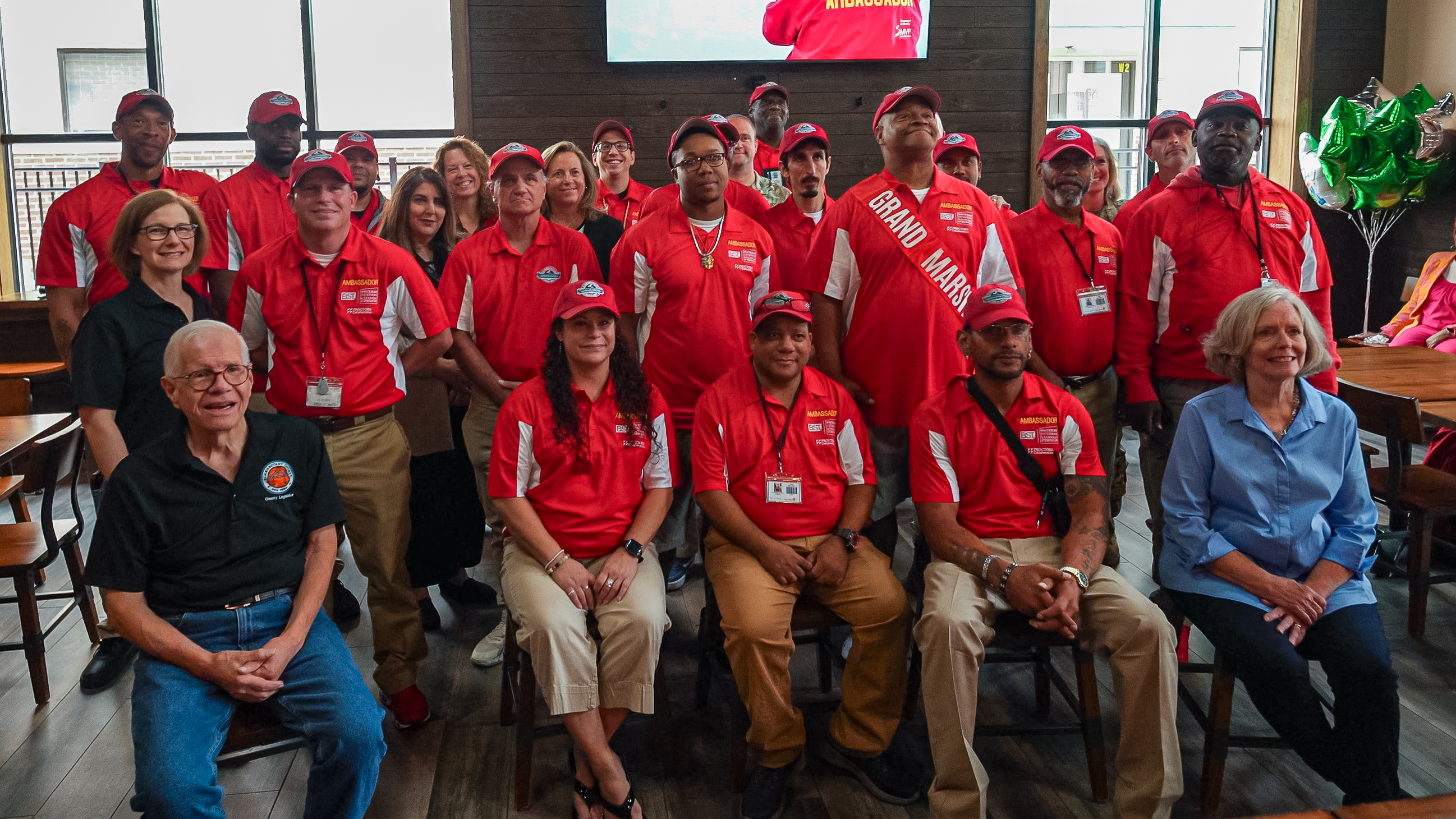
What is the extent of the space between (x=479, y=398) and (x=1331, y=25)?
689cm

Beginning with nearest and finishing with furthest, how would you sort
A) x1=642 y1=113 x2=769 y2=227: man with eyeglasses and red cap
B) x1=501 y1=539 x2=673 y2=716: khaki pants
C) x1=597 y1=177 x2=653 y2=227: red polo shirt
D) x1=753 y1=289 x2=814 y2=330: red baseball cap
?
x1=501 y1=539 x2=673 y2=716: khaki pants → x1=753 y1=289 x2=814 y2=330: red baseball cap → x1=642 y1=113 x2=769 y2=227: man with eyeglasses and red cap → x1=597 y1=177 x2=653 y2=227: red polo shirt

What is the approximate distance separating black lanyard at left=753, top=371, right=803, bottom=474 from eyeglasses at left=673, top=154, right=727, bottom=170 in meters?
0.76

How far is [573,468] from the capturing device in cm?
250

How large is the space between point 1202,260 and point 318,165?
263 centimetres

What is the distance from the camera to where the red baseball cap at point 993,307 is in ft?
7.90

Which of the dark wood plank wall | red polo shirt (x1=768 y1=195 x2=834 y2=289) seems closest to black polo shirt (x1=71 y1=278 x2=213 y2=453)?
red polo shirt (x1=768 y1=195 x2=834 y2=289)

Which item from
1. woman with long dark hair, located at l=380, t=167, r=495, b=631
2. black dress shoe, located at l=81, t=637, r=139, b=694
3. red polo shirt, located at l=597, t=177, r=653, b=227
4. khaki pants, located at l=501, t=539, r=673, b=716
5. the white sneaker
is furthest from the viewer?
red polo shirt, located at l=597, t=177, r=653, b=227

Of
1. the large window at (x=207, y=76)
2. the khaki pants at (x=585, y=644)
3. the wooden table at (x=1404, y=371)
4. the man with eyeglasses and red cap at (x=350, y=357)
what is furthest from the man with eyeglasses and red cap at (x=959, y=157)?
the large window at (x=207, y=76)

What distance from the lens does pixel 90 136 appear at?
250 inches

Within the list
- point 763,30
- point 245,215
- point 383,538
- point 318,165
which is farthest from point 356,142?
point 763,30

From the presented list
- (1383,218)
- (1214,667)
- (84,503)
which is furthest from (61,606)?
(1383,218)

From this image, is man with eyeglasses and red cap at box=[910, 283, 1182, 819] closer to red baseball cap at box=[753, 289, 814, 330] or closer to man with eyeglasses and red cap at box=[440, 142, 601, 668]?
red baseball cap at box=[753, 289, 814, 330]

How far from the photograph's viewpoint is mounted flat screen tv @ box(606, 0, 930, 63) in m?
6.11

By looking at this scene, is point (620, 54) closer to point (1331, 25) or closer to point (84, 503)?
point (84, 503)
